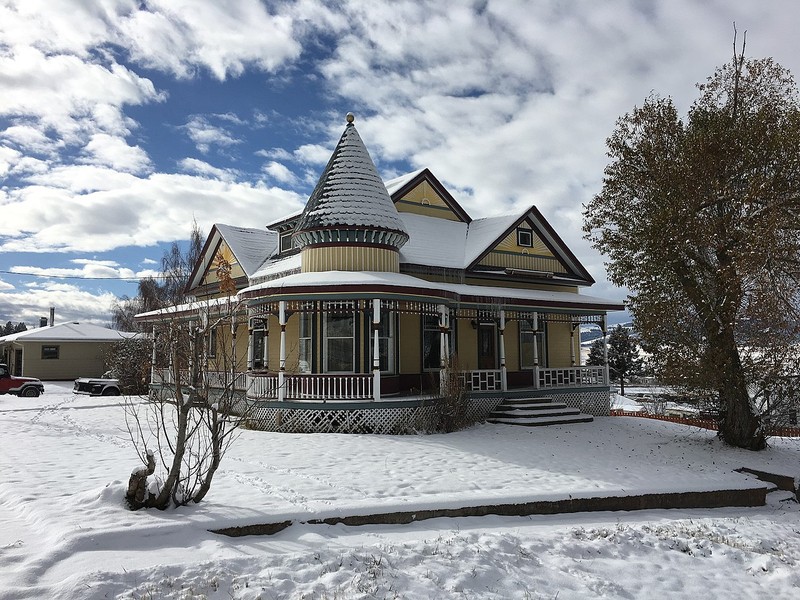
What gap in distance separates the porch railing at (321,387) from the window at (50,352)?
26303 millimetres

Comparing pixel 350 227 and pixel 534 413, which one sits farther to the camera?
pixel 350 227

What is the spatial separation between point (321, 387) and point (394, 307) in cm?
303

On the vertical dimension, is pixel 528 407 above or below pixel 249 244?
below

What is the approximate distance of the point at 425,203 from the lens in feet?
72.8

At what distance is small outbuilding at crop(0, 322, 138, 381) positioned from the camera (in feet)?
112

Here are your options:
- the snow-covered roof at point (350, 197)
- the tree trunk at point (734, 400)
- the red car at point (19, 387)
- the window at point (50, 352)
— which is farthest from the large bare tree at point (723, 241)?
the window at point (50, 352)

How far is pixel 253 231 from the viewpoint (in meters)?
25.8

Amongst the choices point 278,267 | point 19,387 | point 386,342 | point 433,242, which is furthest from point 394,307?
A: point 19,387

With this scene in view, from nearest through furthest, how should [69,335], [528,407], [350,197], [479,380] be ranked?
[528,407]
[479,380]
[350,197]
[69,335]

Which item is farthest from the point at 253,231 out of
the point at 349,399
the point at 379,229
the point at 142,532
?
the point at 142,532

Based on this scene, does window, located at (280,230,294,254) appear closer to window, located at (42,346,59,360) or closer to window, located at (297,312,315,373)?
window, located at (297,312,315,373)

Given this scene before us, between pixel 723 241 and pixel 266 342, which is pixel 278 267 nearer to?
pixel 266 342

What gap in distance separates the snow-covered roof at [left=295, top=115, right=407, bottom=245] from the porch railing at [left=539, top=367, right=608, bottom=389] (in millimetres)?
7208

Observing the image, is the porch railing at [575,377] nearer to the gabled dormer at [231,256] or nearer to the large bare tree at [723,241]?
the large bare tree at [723,241]
